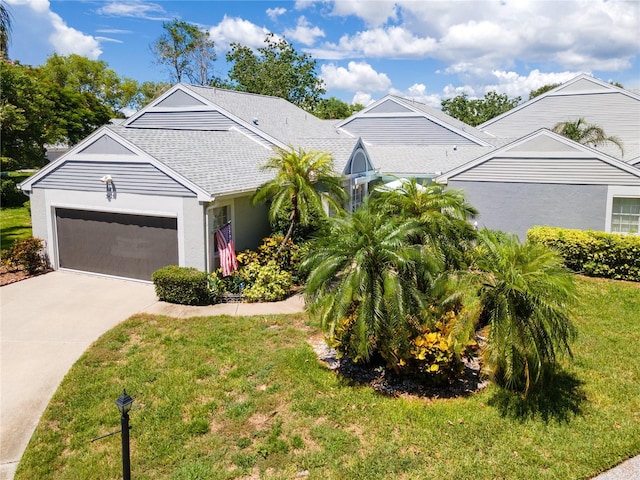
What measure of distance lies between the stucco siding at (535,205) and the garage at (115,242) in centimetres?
1090

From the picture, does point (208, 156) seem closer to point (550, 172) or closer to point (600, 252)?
point (550, 172)

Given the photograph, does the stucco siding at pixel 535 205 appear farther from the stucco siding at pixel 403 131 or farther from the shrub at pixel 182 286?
the shrub at pixel 182 286

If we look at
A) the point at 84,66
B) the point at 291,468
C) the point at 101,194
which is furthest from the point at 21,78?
the point at 84,66

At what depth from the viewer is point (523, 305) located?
283 inches

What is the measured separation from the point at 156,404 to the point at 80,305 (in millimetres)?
5845

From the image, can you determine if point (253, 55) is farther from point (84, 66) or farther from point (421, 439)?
point (421, 439)

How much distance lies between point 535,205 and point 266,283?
1039 cm

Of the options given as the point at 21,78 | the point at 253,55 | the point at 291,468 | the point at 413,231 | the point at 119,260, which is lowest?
the point at 291,468

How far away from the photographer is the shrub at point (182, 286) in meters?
12.4

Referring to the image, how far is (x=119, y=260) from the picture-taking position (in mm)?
14523

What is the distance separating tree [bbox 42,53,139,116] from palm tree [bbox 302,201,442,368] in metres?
56.5

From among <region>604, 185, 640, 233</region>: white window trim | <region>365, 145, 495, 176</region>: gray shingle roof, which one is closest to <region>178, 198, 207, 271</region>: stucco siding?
<region>365, 145, 495, 176</region>: gray shingle roof

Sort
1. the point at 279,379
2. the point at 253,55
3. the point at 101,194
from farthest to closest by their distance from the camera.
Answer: the point at 253,55
the point at 101,194
the point at 279,379

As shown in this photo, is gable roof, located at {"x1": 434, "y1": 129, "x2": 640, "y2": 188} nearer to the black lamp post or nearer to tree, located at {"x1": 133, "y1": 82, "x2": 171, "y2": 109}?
the black lamp post
